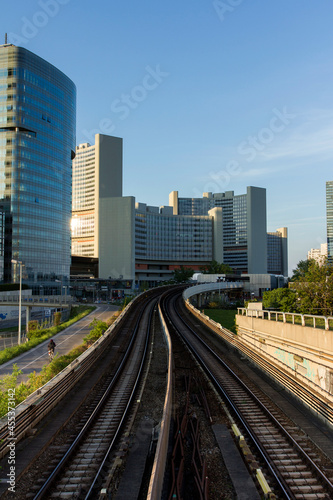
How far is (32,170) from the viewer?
365 feet

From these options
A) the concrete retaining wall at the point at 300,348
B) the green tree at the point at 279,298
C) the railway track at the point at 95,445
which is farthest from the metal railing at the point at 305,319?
the green tree at the point at 279,298

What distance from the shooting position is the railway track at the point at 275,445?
10.5m

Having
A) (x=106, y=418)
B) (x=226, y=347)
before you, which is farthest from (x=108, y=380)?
(x=226, y=347)

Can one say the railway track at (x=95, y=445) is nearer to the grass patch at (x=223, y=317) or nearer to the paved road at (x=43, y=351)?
the paved road at (x=43, y=351)

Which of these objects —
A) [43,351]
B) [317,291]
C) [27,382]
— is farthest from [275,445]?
[317,291]

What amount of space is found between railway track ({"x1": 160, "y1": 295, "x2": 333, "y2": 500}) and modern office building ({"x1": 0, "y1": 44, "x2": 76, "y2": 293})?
9428cm

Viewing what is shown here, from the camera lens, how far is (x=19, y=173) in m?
108

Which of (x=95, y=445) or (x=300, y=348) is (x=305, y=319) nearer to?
(x=300, y=348)

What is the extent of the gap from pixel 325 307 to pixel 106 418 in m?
24.9

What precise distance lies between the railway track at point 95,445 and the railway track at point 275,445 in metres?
4.77

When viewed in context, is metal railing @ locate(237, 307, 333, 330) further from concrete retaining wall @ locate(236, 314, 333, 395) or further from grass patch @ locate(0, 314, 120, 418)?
grass patch @ locate(0, 314, 120, 418)

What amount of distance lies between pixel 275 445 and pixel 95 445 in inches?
255

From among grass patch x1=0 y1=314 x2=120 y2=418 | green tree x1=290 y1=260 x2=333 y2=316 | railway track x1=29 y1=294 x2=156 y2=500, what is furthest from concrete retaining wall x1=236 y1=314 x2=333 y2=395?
grass patch x1=0 y1=314 x2=120 y2=418

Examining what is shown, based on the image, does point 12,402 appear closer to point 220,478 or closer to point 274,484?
point 220,478
